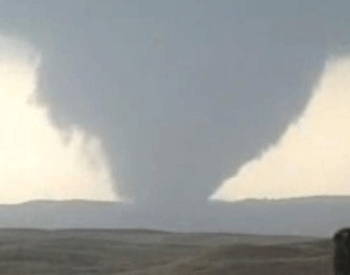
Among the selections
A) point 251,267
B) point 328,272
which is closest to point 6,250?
point 251,267

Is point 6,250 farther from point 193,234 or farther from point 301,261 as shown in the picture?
point 193,234

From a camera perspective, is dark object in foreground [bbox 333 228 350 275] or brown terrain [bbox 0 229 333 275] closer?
dark object in foreground [bbox 333 228 350 275]

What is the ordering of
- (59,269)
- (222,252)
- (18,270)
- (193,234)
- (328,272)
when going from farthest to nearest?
1. (193,234)
2. (59,269)
3. (18,270)
4. (222,252)
5. (328,272)

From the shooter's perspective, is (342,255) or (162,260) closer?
(342,255)

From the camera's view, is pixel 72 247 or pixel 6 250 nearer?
pixel 6 250

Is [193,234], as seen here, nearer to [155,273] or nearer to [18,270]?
[18,270]

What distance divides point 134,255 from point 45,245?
1544cm

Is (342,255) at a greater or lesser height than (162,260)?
lesser

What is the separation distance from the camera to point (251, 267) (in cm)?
6531

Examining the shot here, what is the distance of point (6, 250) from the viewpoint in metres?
106

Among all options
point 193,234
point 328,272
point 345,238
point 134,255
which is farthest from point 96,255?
point 345,238

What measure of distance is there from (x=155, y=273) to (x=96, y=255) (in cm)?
4388

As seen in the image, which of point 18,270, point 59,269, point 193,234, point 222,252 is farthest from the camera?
point 193,234

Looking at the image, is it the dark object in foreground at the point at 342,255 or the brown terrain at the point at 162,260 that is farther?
the brown terrain at the point at 162,260
